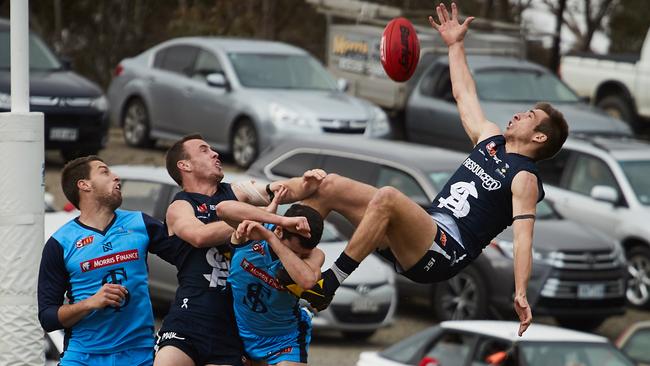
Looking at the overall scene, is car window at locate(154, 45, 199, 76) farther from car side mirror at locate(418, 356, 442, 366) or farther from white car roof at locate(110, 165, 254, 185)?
car side mirror at locate(418, 356, 442, 366)

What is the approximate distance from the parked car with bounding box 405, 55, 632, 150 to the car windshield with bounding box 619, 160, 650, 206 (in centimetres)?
216

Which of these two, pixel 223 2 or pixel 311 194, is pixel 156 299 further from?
pixel 223 2

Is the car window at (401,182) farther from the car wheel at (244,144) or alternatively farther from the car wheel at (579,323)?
the car wheel at (244,144)

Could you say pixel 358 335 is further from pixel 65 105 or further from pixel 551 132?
pixel 551 132

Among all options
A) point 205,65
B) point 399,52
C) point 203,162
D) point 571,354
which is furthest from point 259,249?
point 205,65

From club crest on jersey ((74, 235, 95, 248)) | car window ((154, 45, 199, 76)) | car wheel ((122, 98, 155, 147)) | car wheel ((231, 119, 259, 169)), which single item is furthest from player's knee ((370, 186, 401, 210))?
car wheel ((122, 98, 155, 147))

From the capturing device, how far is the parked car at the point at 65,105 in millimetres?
21125

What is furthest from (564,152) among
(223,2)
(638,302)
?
(223,2)

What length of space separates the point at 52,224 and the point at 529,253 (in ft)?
28.6

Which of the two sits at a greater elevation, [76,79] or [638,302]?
[76,79]

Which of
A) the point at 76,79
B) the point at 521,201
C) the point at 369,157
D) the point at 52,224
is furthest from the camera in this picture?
the point at 76,79

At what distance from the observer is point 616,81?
27.7m

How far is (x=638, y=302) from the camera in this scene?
67.6 ft

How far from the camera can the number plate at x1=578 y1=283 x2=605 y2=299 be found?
1864 centimetres
